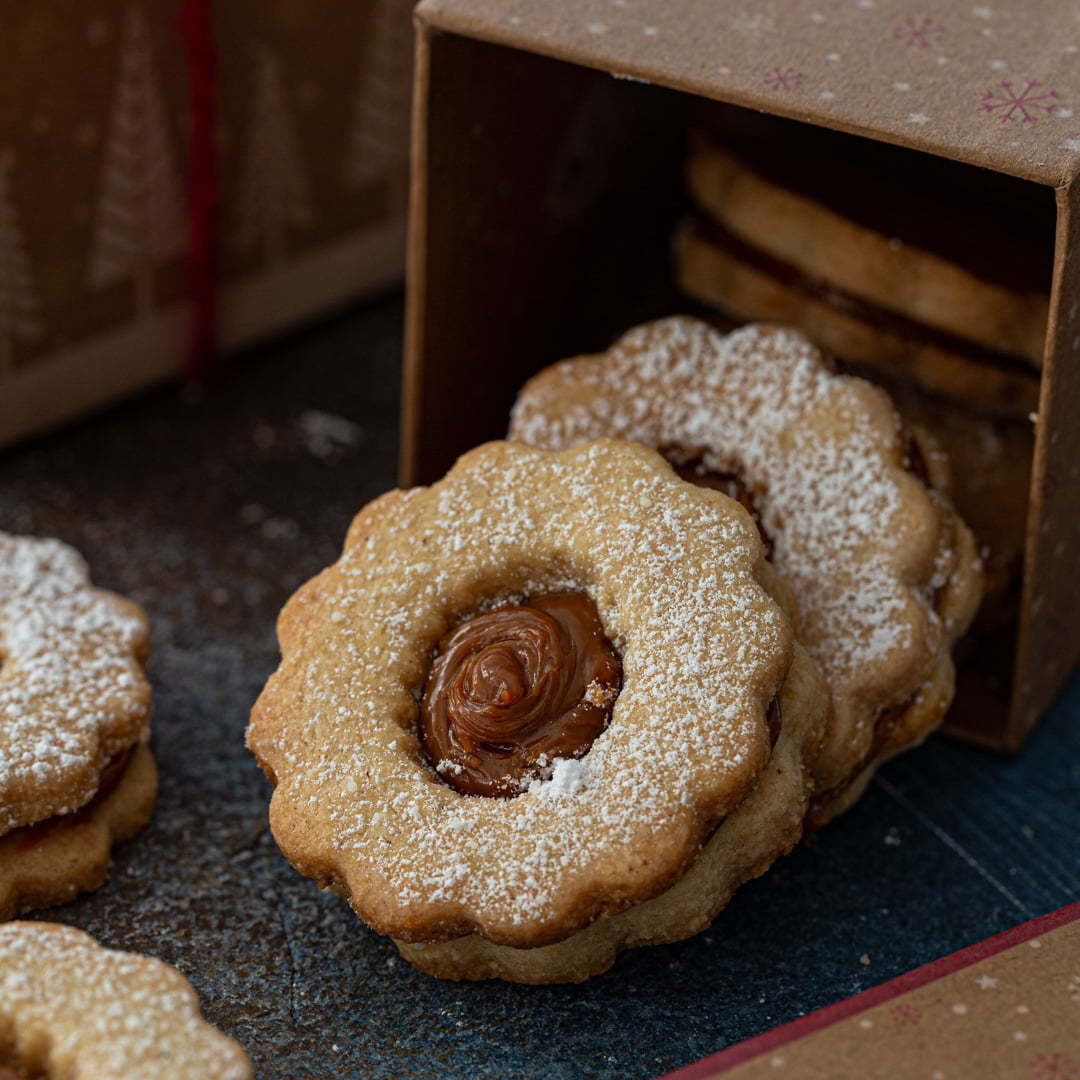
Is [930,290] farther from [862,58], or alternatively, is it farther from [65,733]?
[65,733]

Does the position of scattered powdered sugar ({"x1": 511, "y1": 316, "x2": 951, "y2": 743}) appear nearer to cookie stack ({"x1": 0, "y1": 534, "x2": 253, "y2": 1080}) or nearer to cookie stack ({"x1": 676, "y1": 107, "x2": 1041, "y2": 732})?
cookie stack ({"x1": 676, "y1": 107, "x2": 1041, "y2": 732})

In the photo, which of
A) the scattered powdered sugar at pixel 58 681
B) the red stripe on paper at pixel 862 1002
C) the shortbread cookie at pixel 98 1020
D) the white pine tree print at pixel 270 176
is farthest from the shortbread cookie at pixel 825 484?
the white pine tree print at pixel 270 176

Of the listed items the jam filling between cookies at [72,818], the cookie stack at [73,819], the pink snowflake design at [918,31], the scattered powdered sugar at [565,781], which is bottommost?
the jam filling between cookies at [72,818]

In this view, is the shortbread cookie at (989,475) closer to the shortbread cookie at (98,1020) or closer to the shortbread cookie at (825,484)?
the shortbread cookie at (825,484)

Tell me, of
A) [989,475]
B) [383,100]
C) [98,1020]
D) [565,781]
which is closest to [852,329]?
[989,475]

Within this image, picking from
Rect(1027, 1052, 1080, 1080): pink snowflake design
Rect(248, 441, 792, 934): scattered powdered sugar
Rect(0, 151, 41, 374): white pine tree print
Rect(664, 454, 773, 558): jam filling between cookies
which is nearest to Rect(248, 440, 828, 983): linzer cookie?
Rect(248, 441, 792, 934): scattered powdered sugar
